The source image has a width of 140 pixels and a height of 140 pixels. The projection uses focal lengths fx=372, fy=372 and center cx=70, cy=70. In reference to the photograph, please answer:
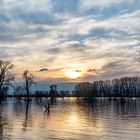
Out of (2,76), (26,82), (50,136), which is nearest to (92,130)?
(50,136)

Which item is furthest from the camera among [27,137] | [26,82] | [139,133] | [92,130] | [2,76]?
[26,82]

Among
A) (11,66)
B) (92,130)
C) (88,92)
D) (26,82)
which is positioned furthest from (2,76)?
(92,130)

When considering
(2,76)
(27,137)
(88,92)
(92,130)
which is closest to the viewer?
(27,137)

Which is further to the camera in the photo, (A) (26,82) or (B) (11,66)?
(A) (26,82)

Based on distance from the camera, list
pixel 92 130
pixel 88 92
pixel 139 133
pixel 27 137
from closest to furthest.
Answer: pixel 27 137
pixel 139 133
pixel 92 130
pixel 88 92

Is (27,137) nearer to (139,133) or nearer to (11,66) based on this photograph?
(139,133)

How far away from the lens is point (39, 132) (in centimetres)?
3234

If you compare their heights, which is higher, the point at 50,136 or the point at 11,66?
the point at 11,66

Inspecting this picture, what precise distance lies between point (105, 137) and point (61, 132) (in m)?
5.04

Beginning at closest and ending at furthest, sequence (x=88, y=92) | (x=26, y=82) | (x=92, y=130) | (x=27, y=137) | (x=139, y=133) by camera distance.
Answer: (x=27, y=137)
(x=139, y=133)
(x=92, y=130)
(x=88, y=92)
(x=26, y=82)

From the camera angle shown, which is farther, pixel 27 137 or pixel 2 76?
pixel 2 76

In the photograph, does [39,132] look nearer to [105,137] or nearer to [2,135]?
[2,135]

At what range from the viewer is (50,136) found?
1177 inches

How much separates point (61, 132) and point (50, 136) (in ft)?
10.7
